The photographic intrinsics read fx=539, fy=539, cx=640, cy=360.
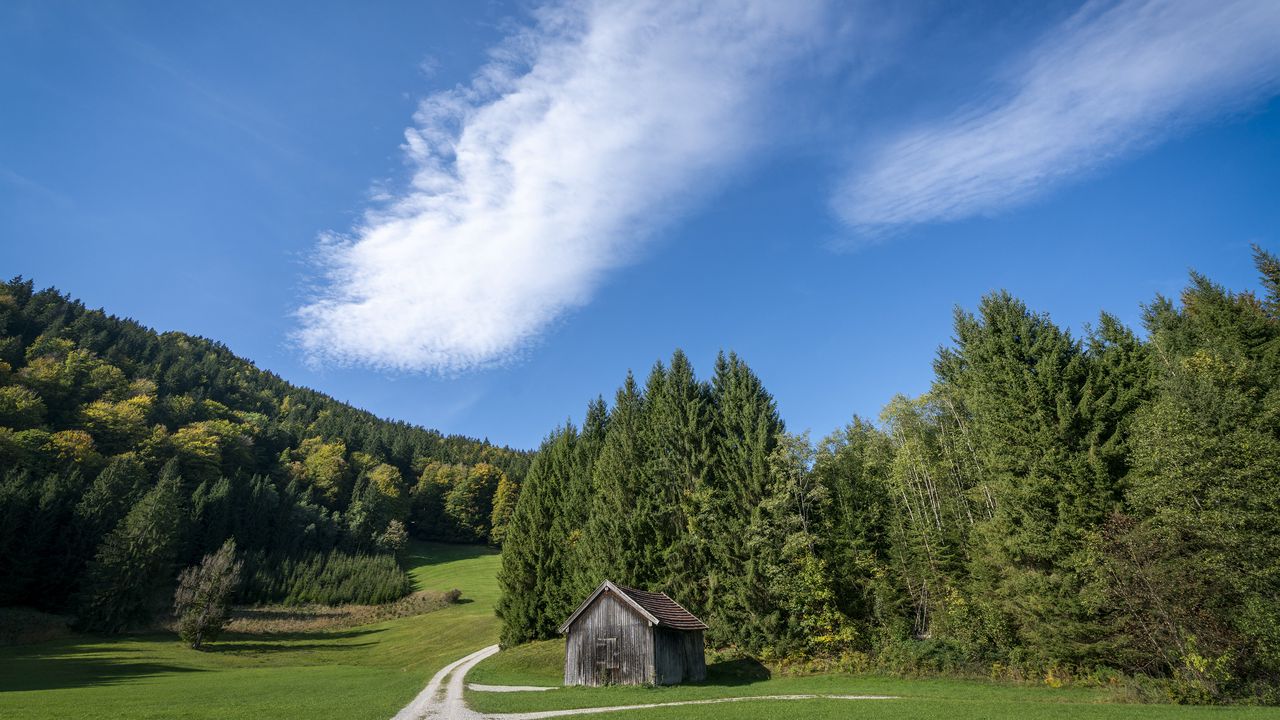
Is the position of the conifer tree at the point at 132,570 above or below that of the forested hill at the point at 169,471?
below

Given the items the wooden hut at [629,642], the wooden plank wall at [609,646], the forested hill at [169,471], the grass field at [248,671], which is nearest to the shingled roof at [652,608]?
the wooden hut at [629,642]

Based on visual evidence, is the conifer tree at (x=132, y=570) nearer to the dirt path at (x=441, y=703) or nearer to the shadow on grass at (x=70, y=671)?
the shadow on grass at (x=70, y=671)

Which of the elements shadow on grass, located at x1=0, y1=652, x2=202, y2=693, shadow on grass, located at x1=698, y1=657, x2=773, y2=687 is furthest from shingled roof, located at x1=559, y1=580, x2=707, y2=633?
shadow on grass, located at x1=0, y1=652, x2=202, y2=693

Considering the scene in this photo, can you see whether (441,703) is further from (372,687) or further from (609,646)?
(609,646)

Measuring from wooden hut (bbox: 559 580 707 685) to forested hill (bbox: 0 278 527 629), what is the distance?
52959 millimetres

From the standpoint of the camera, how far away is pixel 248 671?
3581cm

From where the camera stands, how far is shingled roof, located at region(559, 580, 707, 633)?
29844 mm

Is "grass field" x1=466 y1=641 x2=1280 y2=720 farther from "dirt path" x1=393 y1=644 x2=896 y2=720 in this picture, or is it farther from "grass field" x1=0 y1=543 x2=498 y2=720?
"grass field" x1=0 y1=543 x2=498 y2=720

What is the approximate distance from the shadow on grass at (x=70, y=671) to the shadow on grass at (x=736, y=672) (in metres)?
32.3

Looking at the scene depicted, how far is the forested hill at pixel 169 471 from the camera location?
59.8m

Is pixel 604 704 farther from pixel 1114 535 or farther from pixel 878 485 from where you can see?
pixel 878 485

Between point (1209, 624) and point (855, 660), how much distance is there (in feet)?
51.6

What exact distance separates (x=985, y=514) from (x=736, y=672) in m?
19.2

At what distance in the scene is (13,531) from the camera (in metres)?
58.3
